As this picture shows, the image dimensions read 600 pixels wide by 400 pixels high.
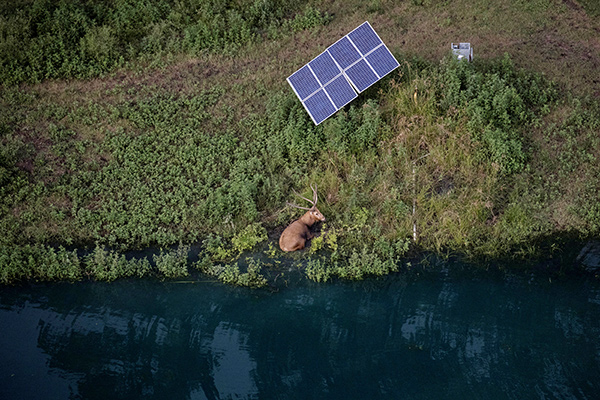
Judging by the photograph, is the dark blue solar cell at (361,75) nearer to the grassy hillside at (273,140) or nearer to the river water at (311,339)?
the grassy hillside at (273,140)

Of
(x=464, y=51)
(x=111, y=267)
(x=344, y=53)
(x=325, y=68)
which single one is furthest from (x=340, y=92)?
(x=111, y=267)

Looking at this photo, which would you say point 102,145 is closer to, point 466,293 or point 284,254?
point 284,254

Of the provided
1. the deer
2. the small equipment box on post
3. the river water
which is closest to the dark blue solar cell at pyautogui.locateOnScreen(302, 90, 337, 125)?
the deer

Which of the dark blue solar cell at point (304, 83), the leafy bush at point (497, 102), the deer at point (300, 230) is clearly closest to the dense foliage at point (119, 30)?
the dark blue solar cell at point (304, 83)

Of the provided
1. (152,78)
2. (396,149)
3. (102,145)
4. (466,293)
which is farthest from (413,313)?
(152,78)

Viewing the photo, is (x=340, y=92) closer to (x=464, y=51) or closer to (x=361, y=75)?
(x=361, y=75)

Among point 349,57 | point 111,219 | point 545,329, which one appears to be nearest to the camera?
point 545,329
